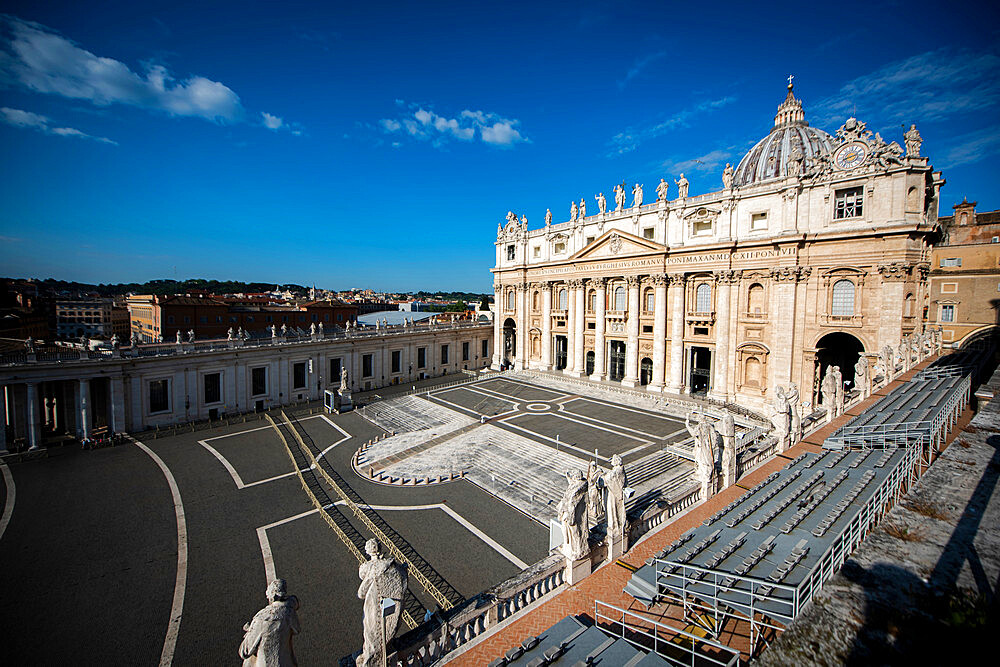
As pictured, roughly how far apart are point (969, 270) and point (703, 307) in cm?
2135

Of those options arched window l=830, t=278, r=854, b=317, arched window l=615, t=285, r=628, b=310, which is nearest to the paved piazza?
arched window l=615, t=285, r=628, b=310

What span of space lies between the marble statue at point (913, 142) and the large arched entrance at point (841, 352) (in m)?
11.9

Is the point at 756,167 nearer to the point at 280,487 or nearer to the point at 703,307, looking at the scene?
the point at 703,307

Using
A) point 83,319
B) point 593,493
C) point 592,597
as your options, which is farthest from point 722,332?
point 83,319

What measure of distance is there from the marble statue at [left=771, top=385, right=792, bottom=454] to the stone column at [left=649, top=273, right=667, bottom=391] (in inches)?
779

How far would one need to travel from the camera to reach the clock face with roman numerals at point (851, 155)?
26.4 m

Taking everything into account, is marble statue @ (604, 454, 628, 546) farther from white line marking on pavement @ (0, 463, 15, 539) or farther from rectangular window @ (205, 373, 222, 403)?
rectangular window @ (205, 373, 222, 403)

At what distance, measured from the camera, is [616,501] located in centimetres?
957

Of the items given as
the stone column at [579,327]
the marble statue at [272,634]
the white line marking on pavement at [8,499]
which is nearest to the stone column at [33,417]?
the white line marking on pavement at [8,499]

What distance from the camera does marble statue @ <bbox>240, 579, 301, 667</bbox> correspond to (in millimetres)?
5230

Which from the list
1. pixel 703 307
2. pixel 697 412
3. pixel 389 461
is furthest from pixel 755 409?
pixel 389 461

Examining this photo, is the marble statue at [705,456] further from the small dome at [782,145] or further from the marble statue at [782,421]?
the small dome at [782,145]

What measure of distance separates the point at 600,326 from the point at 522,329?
36.7ft

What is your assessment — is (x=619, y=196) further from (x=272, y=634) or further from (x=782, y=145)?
(x=272, y=634)
